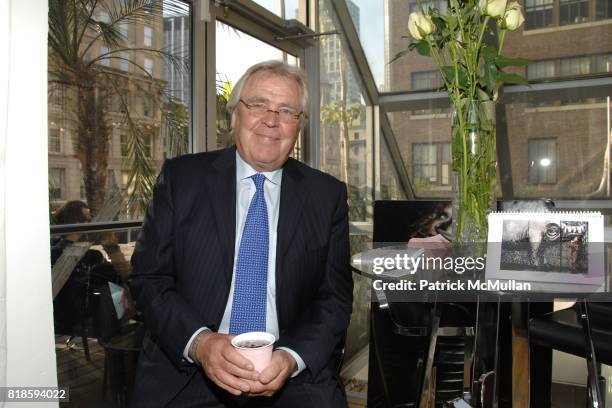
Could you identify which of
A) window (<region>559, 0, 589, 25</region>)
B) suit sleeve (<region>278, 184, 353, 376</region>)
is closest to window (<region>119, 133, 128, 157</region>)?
suit sleeve (<region>278, 184, 353, 376</region>)

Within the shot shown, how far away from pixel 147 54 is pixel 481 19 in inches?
56.1

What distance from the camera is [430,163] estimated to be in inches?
156

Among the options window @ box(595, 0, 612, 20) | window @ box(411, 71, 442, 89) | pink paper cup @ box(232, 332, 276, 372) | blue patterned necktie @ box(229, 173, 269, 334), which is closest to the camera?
pink paper cup @ box(232, 332, 276, 372)

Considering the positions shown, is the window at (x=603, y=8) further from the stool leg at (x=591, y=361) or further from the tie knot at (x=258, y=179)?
the tie knot at (x=258, y=179)

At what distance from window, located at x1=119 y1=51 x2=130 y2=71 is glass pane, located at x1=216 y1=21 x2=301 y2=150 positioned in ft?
1.94

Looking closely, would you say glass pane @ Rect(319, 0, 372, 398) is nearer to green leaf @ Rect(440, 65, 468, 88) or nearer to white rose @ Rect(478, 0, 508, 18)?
green leaf @ Rect(440, 65, 468, 88)

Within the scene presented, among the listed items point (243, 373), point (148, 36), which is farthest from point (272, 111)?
point (148, 36)

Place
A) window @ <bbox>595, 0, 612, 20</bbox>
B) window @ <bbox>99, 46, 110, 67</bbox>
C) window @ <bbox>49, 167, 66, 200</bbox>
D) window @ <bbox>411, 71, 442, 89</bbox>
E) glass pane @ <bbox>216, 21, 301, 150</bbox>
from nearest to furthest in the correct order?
window @ <bbox>49, 167, 66, 200</bbox> → window @ <bbox>99, 46, 110, 67</bbox> → glass pane @ <bbox>216, 21, 301, 150</bbox> → window @ <bbox>595, 0, 612, 20</bbox> → window @ <bbox>411, 71, 442, 89</bbox>

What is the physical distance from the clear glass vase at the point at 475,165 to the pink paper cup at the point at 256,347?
787 millimetres

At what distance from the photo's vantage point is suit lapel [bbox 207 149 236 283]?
1.44m

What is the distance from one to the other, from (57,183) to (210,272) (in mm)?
786

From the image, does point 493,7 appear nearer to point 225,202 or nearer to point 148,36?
point 225,202

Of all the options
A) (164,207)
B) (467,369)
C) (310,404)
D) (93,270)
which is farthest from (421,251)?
(93,270)

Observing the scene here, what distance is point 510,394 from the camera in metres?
2.05
